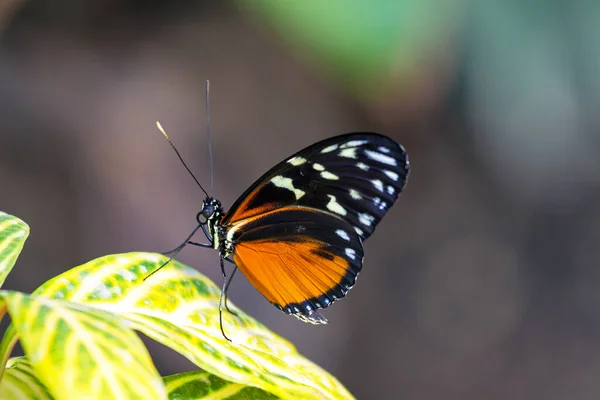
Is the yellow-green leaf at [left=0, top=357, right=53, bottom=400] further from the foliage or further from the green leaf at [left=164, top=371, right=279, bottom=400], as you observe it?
the green leaf at [left=164, top=371, right=279, bottom=400]

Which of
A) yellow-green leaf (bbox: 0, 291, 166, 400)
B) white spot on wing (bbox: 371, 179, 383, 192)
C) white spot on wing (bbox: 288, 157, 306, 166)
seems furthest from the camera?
white spot on wing (bbox: 371, 179, 383, 192)

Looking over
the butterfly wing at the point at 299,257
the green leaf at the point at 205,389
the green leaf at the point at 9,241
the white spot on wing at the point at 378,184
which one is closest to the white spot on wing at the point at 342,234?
the butterfly wing at the point at 299,257

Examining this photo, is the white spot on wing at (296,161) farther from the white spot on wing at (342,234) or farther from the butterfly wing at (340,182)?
the white spot on wing at (342,234)

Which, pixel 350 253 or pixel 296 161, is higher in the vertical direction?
pixel 296 161

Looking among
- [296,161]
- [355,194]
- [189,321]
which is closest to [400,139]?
[355,194]

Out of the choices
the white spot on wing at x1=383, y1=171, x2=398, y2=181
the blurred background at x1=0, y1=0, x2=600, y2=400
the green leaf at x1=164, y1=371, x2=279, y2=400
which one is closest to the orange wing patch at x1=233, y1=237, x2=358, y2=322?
the white spot on wing at x1=383, y1=171, x2=398, y2=181

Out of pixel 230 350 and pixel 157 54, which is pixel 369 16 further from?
pixel 157 54

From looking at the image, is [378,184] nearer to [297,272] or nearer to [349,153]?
[349,153]
